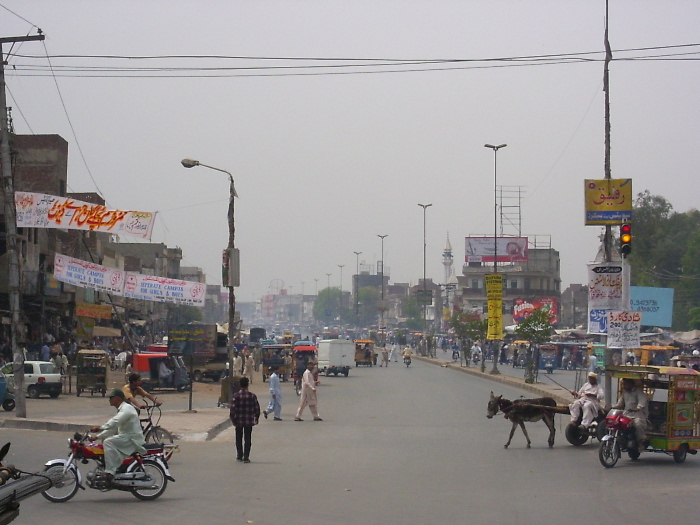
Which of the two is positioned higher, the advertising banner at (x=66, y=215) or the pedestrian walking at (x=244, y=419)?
the advertising banner at (x=66, y=215)

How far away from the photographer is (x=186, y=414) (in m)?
24.8

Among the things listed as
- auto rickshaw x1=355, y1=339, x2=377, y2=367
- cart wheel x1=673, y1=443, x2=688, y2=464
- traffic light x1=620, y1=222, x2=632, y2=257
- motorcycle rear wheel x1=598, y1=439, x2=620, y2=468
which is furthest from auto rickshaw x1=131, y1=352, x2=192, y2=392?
auto rickshaw x1=355, y1=339, x2=377, y2=367

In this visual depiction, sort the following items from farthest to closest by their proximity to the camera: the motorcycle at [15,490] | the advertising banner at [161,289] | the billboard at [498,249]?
the billboard at [498,249] < the advertising banner at [161,289] < the motorcycle at [15,490]

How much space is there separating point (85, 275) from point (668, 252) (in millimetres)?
66738

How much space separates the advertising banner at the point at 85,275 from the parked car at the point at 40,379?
5769 millimetres

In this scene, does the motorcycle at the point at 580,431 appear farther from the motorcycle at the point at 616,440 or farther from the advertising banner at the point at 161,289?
the advertising banner at the point at 161,289

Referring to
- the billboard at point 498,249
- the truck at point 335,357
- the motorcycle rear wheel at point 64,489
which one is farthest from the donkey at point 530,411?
the billboard at point 498,249

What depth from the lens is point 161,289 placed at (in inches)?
1572

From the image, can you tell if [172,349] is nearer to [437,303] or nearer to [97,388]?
[97,388]

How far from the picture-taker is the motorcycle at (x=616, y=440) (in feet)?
48.5

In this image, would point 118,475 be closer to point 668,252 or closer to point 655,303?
point 655,303

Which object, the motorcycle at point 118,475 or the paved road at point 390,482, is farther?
the motorcycle at point 118,475

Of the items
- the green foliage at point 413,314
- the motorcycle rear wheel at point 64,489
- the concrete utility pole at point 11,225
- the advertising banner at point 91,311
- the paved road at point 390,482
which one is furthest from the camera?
the green foliage at point 413,314

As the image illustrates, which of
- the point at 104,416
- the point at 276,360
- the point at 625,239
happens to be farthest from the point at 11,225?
the point at 276,360
